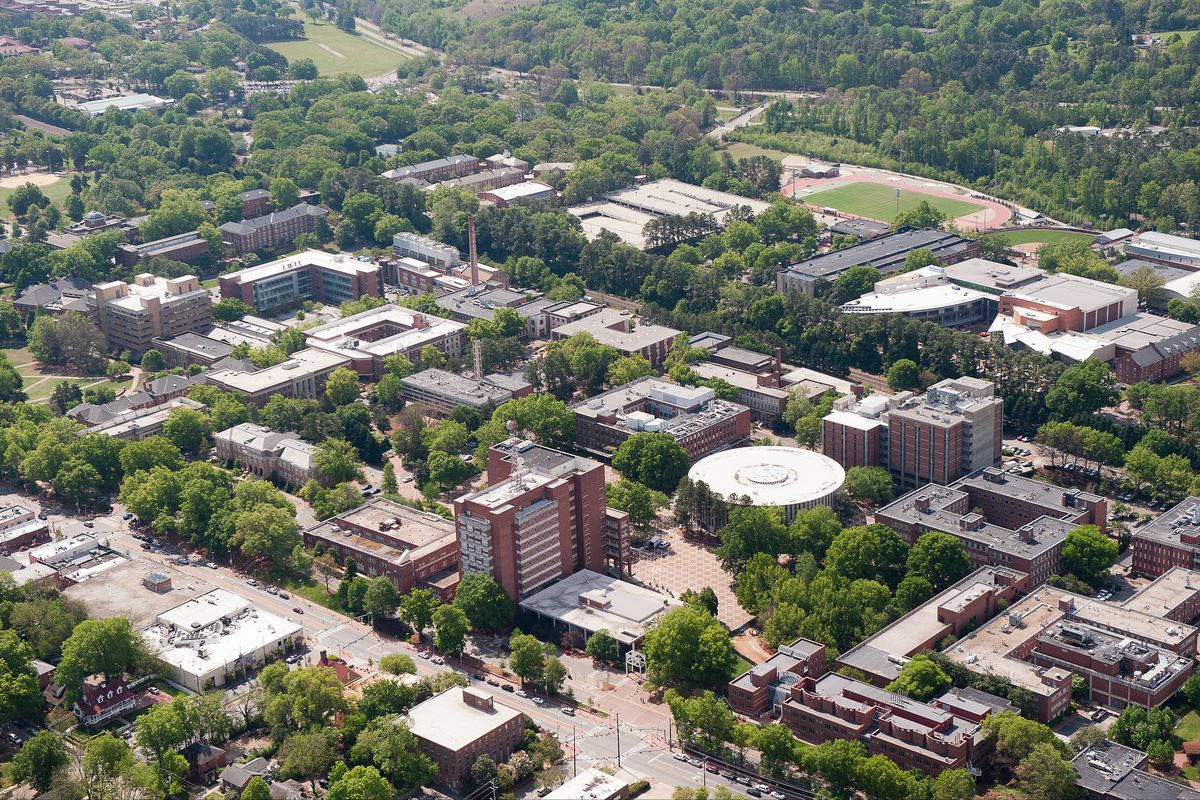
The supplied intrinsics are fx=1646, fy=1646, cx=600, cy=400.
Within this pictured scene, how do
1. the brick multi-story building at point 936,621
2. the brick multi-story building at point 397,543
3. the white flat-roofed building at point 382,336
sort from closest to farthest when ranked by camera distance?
the brick multi-story building at point 936,621, the brick multi-story building at point 397,543, the white flat-roofed building at point 382,336

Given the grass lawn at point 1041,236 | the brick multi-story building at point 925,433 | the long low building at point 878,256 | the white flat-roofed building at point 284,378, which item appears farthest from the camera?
the grass lawn at point 1041,236

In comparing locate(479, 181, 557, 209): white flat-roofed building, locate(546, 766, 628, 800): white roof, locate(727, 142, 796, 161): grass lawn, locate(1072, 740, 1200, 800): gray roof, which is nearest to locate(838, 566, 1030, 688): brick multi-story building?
locate(1072, 740, 1200, 800): gray roof

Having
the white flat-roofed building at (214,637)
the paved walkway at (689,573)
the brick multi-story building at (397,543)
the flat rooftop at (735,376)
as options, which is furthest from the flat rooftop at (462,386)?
the white flat-roofed building at (214,637)

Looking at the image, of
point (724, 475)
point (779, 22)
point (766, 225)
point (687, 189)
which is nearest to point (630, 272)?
A: point (766, 225)

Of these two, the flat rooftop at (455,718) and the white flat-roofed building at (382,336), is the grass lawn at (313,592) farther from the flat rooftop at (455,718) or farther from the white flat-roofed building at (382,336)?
the white flat-roofed building at (382,336)

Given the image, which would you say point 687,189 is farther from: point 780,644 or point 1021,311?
point 780,644

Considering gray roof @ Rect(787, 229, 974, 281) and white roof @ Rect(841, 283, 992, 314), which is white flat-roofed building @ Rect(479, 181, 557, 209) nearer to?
gray roof @ Rect(787, 229, 974, 281)
